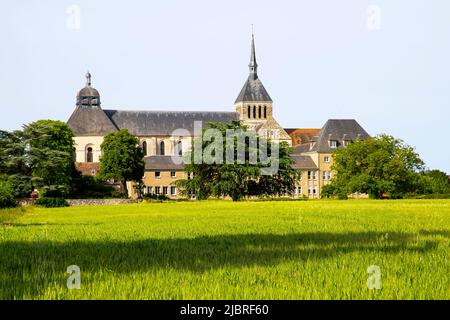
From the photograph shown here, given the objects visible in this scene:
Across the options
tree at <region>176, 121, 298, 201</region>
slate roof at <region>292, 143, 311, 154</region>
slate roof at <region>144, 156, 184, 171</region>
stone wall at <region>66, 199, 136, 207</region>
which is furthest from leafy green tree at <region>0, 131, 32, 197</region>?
slate roof at <region>292, 143, 311, 154</region>

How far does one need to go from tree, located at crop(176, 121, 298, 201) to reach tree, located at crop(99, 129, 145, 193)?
23.9 meters

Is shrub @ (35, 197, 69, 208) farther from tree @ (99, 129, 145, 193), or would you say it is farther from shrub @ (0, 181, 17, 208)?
tree @ (99, 129, 145, 193)

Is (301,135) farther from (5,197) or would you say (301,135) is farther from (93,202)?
(5,197)

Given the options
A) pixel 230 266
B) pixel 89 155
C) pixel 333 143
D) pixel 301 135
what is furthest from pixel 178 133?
pixel 230 266

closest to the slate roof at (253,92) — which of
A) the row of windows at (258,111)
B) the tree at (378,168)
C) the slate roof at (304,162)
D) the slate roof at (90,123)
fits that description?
the row of windows at (258,111)

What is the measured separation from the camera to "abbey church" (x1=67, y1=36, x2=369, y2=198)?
131m

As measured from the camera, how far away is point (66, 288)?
349 inches

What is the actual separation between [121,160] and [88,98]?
45.0 m

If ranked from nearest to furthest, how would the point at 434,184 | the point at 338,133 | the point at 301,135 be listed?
the point at 434,184 < the point at 338,133 < the point at 301,135

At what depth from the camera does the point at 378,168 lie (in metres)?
94.6

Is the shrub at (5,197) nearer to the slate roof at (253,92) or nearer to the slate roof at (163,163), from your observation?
the slate roof at (163,163)
